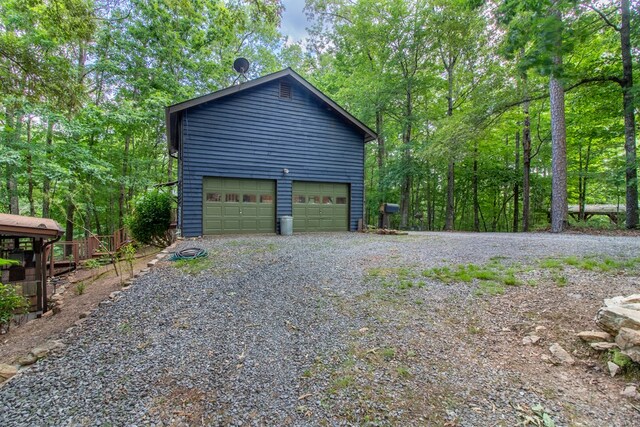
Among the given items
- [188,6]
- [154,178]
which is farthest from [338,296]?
[154,178]

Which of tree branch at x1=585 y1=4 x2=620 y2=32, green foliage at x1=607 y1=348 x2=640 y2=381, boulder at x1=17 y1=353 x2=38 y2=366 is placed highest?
tree branch at x1=585 y1=4 x2=620 y2=32

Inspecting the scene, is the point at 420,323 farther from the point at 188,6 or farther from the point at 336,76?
the point at 336,76

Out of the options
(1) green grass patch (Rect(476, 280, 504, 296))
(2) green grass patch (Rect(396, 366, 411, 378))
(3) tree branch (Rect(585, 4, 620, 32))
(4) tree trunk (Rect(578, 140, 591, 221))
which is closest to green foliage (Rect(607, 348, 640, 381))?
(1) green grass patch (Rect(476, 280, 504, 296))

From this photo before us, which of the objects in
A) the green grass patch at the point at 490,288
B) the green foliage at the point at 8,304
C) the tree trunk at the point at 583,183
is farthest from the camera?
the tree trunk at the point at 583,183

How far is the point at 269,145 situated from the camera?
9.89 meters

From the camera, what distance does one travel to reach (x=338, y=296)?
371cm

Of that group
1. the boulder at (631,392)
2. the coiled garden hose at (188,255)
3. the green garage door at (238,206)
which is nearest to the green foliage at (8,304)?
the coiled garden hose at (188,255)

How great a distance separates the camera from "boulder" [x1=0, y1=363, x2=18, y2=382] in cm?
231

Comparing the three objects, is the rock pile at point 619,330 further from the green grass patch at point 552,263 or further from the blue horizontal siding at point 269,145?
the blue horizontal siding at point 269,145

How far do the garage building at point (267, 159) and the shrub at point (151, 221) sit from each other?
193 cm

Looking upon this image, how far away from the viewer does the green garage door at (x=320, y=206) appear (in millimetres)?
10367

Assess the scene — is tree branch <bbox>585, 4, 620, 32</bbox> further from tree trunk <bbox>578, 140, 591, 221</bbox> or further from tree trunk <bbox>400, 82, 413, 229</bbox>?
tree trunk <bbox>578, 140, 591, 221</bbox>

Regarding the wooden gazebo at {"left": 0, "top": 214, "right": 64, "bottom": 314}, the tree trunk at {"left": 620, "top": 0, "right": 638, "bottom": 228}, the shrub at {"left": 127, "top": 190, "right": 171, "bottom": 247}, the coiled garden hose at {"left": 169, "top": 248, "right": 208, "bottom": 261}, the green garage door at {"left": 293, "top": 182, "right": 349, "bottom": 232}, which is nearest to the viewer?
the wooden gazebo at {"left": 0, "top": 214, "right": 64, "bottom": 314}

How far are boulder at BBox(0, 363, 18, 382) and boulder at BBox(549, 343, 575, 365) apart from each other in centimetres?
450
